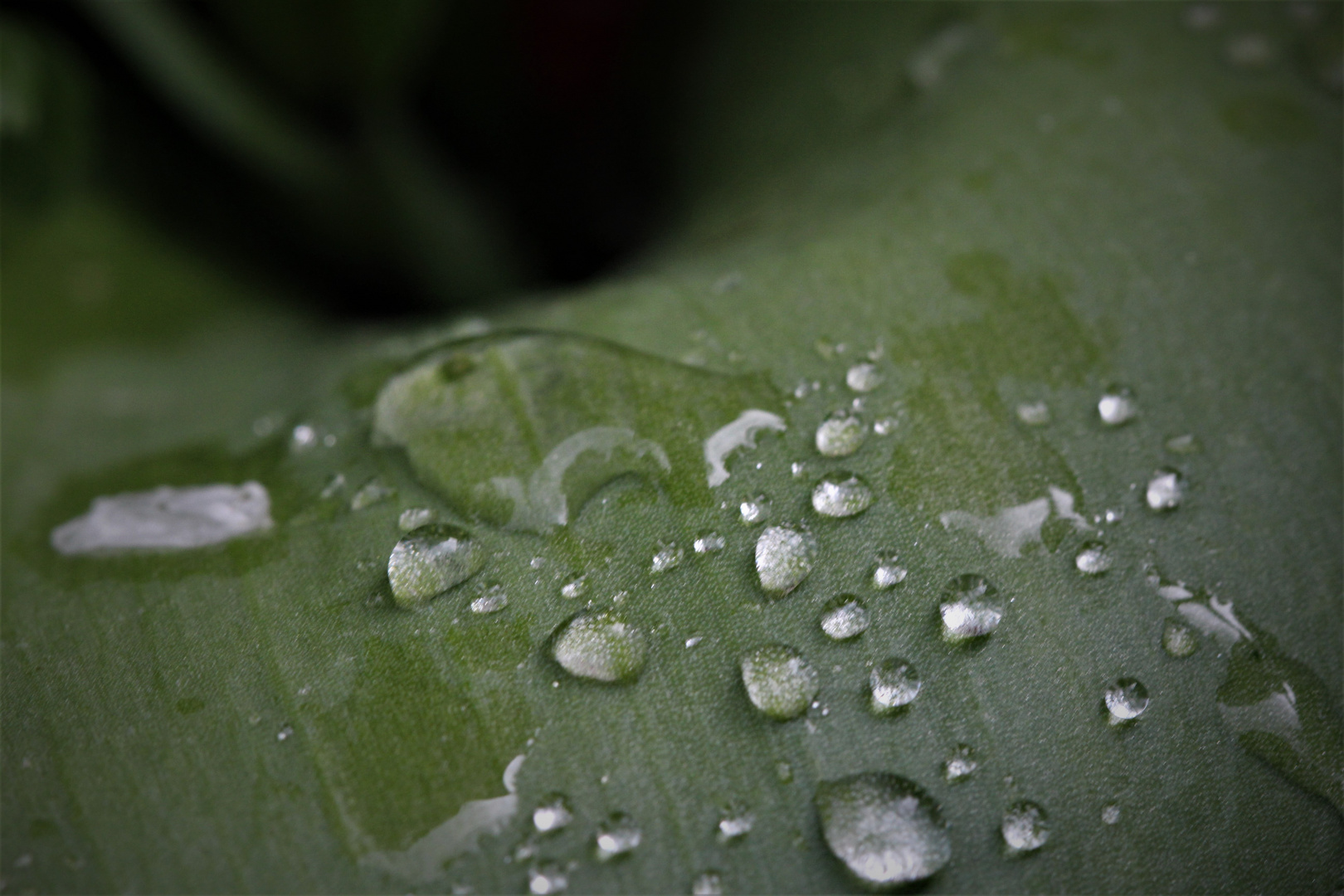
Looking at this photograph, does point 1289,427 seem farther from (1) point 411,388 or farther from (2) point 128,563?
(2) point 128,563

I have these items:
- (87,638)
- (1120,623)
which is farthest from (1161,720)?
(87,638)

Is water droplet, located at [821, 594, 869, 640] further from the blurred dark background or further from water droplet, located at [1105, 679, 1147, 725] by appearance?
the blurred dark background

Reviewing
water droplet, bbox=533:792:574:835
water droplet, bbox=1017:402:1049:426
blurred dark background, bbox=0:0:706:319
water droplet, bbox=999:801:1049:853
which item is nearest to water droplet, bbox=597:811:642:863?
water droplet, bbox=533:792:574:835

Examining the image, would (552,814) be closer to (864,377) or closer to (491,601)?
(491,601)

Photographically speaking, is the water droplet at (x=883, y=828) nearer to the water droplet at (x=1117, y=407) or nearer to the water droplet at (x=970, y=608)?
the water droplet at (x=970, y=608)

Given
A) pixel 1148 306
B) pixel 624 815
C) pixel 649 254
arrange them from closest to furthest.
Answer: pixel 624 815, pixel 1148 306, pixel 649 254

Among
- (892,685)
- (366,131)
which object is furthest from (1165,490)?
(366,131)

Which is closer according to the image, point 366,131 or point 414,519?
point 414,519
